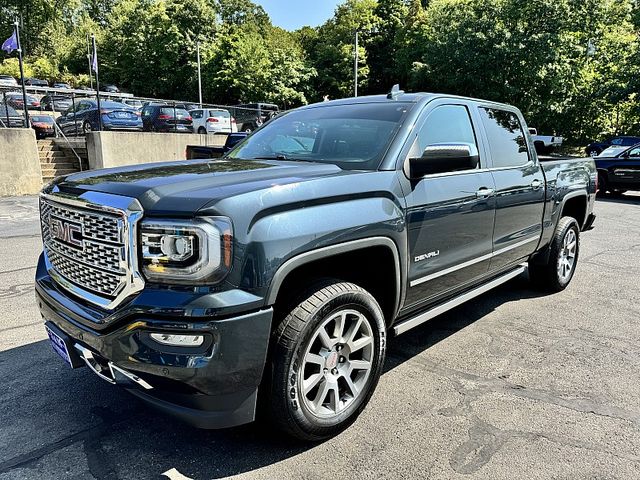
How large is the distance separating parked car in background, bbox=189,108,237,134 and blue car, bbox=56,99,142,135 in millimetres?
2859

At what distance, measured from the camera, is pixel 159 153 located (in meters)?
17.9

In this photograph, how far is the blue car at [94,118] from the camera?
16.8m

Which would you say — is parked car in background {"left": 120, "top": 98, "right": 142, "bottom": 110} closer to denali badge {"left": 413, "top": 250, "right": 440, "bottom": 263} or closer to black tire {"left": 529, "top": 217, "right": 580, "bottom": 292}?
black tire {"left": 529, "top": 217, "right": 580, "bottom": 292}

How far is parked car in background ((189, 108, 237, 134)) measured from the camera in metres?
20.5

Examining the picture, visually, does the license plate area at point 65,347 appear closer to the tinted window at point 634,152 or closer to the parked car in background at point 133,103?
the tinted window at point 634,152

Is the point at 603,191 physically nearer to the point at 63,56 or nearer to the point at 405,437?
the point at 405,437

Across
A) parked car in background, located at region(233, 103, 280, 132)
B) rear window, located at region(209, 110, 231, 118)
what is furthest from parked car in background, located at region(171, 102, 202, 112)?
parked car in background, located at region(233, 103, 280, 132)

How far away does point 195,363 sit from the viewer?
2070mm

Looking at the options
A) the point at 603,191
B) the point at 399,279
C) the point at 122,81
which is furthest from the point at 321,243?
the point at 122,81

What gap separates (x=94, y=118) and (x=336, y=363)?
16855mm

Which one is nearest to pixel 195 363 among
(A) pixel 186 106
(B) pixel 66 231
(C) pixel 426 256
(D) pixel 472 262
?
(B) pixel 66 231

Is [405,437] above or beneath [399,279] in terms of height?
beneath

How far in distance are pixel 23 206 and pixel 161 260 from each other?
1135 cm

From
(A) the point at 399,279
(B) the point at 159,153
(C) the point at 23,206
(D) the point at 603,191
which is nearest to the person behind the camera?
(A) the point at 399,279
